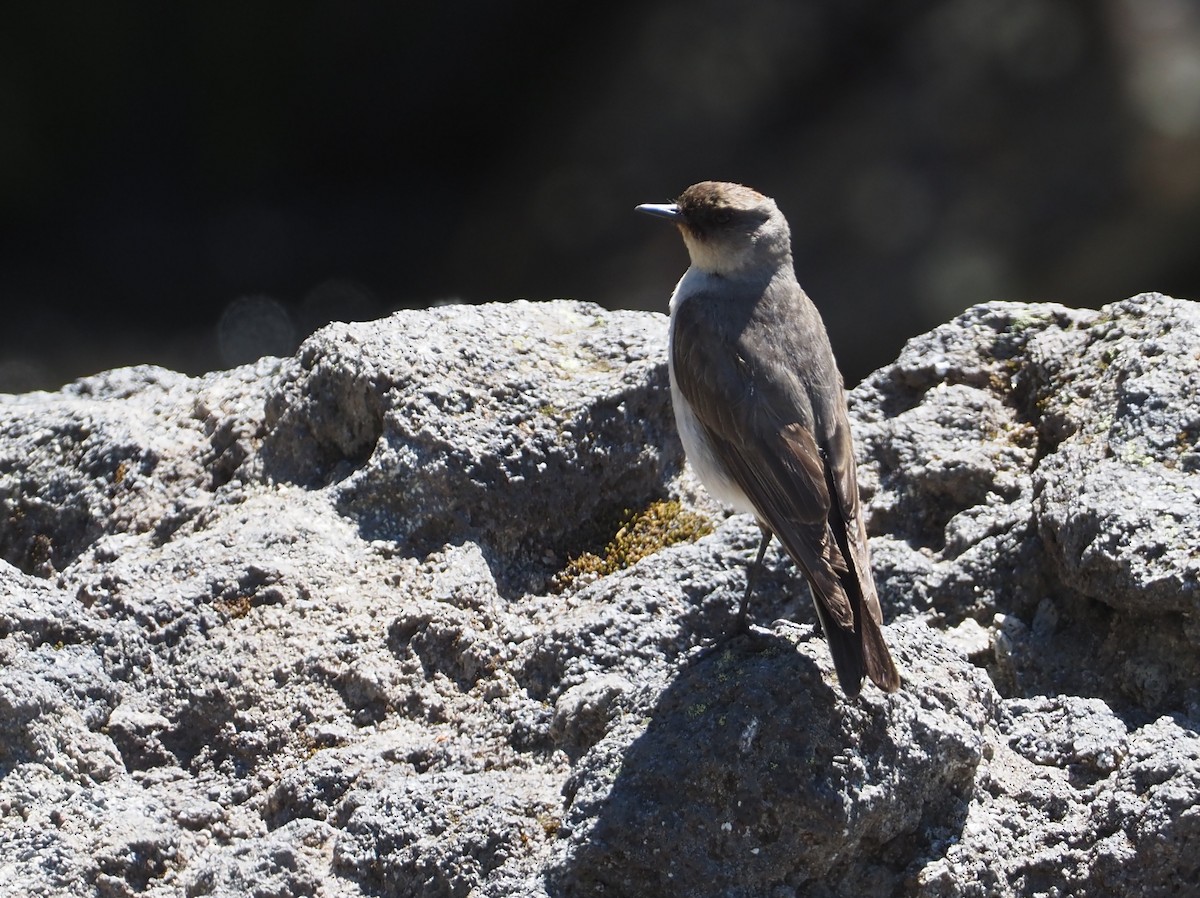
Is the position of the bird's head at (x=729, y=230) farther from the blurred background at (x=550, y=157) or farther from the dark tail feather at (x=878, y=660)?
the blurred background at (x=550, y=157)

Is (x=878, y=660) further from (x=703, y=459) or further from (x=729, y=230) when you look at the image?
(x=729, y=230)

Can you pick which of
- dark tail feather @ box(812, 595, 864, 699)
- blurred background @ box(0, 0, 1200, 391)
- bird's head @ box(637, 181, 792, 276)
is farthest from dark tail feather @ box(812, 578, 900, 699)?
blurred background @ box(0, 0, 1200, 391)

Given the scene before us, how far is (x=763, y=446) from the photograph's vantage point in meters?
5.13

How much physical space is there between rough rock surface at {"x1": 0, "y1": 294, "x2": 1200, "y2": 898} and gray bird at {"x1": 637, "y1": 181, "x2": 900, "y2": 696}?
188 mm

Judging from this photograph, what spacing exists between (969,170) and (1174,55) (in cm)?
198

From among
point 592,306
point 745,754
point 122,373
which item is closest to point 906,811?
point 745,754

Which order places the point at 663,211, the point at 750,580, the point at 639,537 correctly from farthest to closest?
the point at 663,211
the point at 639,537
the point at 750,580

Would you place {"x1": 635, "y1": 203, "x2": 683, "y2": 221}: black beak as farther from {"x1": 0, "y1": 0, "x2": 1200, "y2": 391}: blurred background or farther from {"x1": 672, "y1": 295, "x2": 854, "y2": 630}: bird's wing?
{"x1": 0, "y1": 0, "x2": 1200, "y2": 391}: blurred background

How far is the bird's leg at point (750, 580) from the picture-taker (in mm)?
4703

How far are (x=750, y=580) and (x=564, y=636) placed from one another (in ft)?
2.15

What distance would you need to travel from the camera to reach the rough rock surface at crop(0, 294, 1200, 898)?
4094 mm

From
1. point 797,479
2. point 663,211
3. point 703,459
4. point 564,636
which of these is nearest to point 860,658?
point 797,479

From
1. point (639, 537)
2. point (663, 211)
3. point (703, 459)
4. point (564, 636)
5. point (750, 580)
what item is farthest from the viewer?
point (663, 211)

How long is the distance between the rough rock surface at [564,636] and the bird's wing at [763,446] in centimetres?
25
